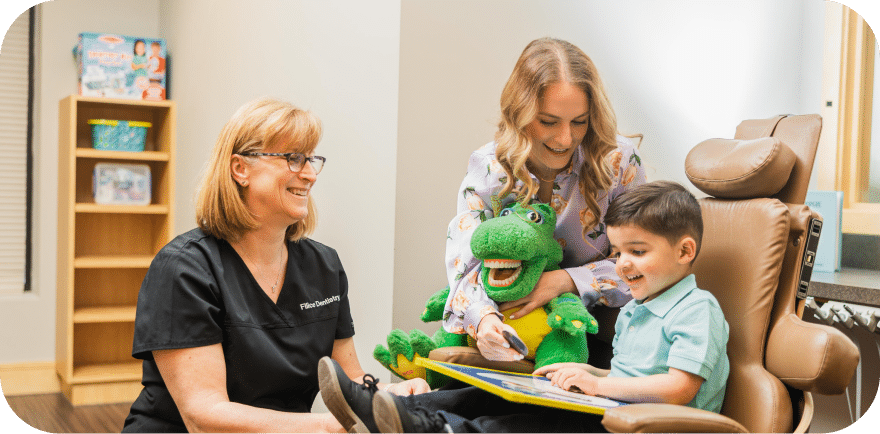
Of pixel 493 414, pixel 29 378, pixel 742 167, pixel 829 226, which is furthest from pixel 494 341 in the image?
pixel 29 378

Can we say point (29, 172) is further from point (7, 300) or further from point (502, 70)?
point (502, 70)

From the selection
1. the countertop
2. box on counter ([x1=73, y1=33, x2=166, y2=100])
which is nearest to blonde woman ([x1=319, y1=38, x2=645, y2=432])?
the countertop

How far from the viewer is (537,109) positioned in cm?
163

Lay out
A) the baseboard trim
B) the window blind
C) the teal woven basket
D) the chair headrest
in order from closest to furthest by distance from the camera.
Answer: the chair headrest → the teal woven basket → the baseboard trim → the window blind

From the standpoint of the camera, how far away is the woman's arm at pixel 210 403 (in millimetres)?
1326

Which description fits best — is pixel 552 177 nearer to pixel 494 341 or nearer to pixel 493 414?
pixel 494 341

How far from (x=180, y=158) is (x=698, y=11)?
2.75m

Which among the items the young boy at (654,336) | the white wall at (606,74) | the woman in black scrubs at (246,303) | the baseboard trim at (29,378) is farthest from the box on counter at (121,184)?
the young boy at (654,336)

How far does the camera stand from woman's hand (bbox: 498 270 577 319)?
162 cm

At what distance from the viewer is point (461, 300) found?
1667 mm

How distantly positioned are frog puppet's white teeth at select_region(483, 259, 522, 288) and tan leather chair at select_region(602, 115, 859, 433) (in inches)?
15.9

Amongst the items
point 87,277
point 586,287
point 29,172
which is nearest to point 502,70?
point 586,287

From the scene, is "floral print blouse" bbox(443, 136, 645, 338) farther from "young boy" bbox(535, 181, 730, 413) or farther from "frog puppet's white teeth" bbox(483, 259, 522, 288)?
"young boy" bbox(535, 181, 730, 413)

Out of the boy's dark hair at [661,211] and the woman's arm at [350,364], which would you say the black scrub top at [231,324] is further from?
the boy's dark hair at [661,211]
